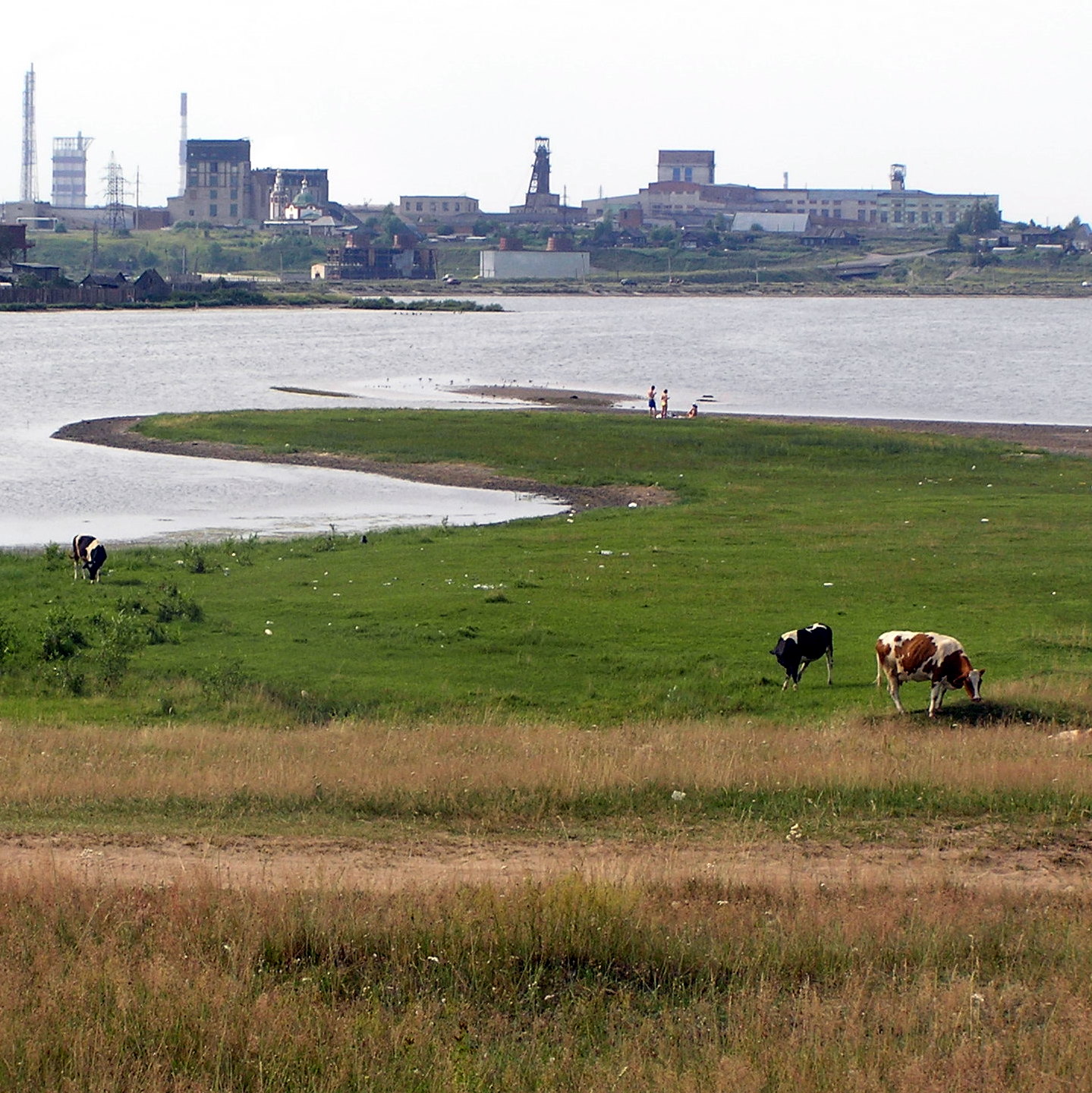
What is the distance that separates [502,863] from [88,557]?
61.6 feet

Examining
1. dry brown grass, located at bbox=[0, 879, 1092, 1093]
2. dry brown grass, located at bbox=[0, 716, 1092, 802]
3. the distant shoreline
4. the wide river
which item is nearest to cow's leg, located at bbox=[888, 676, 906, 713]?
dry brown grass, located at bbox=[0, 716, 1092, 802]

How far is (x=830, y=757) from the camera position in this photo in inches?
638

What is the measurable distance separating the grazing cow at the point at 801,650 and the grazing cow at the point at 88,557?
47.2ft

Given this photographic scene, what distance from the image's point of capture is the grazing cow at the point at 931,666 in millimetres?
18891

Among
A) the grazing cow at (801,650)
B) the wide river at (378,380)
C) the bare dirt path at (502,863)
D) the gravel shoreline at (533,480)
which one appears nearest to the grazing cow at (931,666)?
the grazing cow at (801,650)

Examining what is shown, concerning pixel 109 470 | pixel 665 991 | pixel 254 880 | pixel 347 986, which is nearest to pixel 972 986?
pixel 665 991

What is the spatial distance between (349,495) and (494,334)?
4516 inches

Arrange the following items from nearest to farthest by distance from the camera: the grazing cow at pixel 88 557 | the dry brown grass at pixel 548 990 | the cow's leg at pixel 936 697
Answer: the dry brown grass at pixel 548 990 → the cow's leg at pixel 936 697 → the grazing cow at pixel 88 557

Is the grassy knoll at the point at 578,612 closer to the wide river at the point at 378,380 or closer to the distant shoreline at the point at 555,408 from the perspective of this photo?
the distant shoreline at the point at 555,408

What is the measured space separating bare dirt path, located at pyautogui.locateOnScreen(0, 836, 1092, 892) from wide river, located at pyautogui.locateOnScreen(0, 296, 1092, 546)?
26365 millimetres

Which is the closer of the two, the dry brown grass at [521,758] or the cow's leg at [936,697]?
the dry brown grass at [521,758]

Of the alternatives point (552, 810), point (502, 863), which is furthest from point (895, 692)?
point (502, 863)

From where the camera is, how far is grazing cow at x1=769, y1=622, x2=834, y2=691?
21.0 meters

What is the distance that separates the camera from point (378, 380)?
9925 centimetres
